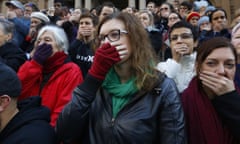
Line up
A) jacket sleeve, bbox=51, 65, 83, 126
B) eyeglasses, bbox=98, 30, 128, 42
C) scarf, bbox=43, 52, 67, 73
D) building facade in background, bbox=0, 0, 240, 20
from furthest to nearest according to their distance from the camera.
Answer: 1. building facade in background, bbox=0, 0, 240, 20
2. scarf, bbox=43, 52, 67, 73
3. jacket sleeve, bbox=51, 65, 83, 126
4. eyeglasses, bbox=98, 30, 128, 42

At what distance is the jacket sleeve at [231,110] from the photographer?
220cm

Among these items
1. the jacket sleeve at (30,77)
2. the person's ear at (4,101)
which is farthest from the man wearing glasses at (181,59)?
the person's ear at (4,101)

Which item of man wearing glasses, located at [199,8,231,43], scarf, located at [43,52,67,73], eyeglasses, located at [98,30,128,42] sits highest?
man wearing glasses, located at [199,8,231,43]

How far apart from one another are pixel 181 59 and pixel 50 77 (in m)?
1.47

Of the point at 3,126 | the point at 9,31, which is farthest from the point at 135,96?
the point at 9,31

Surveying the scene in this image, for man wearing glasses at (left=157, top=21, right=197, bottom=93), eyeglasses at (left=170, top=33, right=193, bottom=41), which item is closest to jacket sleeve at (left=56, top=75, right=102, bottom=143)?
man wearing glasses at (left=157, top=21, right=197, bottom=93)

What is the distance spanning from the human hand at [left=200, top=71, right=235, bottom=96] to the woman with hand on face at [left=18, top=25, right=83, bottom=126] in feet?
5.01

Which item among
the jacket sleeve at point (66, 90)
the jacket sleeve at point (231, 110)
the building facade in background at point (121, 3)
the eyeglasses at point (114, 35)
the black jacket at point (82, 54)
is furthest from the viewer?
the building facade in background at point (121, 3)

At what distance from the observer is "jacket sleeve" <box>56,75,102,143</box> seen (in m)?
2.31

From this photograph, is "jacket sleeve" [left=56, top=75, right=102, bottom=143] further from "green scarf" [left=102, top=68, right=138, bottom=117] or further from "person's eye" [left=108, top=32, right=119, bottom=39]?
"person's eye" [left=108, top=32, right=119, bottom=39]

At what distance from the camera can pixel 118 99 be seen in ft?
7.76

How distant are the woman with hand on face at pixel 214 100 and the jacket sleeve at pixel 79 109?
→ 0.73 meters

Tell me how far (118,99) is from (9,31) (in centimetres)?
276

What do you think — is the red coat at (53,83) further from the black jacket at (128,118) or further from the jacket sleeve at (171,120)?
the jacket sleeve at (171,120)
